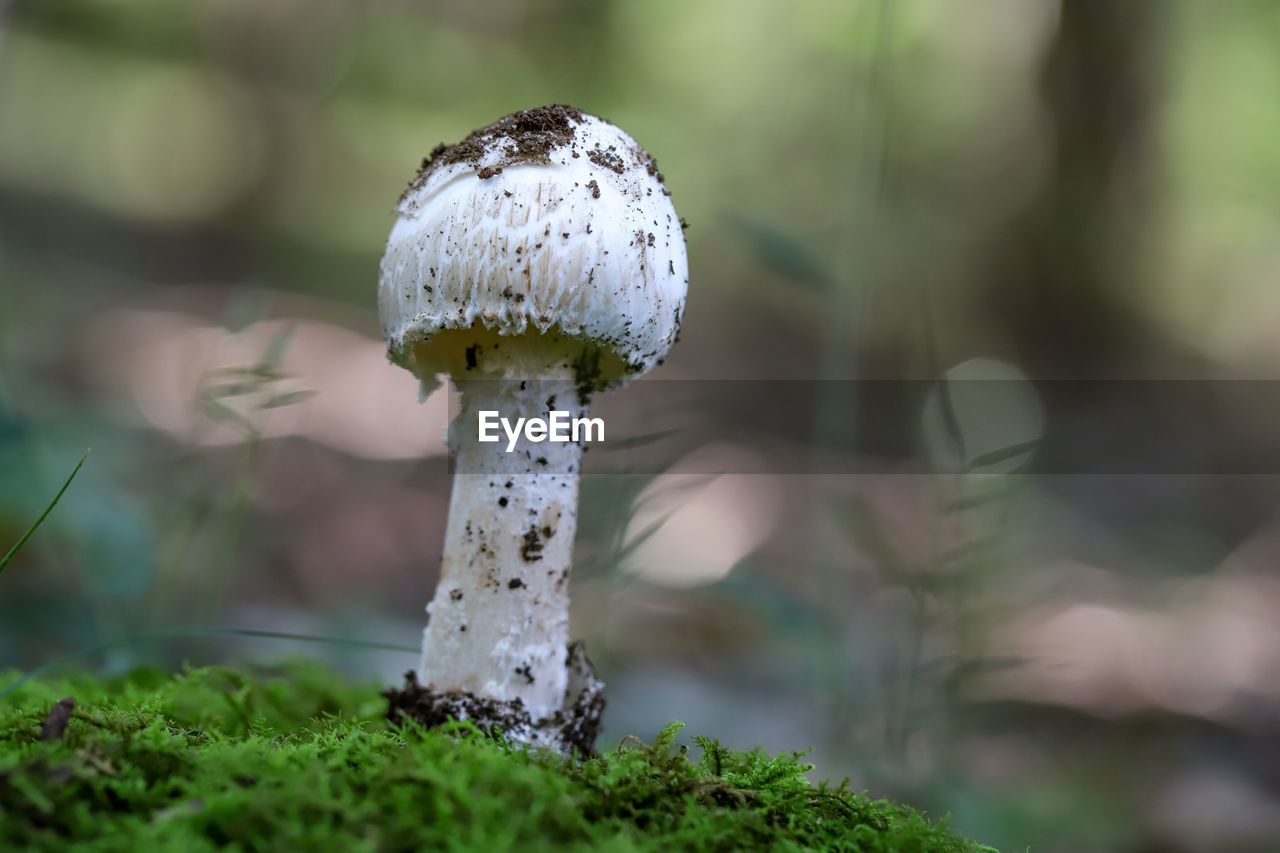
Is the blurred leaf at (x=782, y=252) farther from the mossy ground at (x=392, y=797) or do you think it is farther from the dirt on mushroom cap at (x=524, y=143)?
the mossy ground at (x=392, y=797)

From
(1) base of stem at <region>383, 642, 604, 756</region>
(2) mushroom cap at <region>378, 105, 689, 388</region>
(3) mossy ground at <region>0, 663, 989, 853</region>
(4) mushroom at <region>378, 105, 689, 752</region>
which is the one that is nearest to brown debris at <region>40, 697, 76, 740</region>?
(3) mossy ground at <region>0, 663, 989, 853</region>

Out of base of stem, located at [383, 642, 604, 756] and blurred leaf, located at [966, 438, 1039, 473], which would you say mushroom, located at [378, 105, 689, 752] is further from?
blurred leaf, located at [966, 438, 1039, 473]

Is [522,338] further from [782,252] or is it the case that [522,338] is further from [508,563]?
[782,252]

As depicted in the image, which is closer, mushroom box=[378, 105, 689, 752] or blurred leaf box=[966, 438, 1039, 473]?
mushroom box=[378, 105, 689, 752]

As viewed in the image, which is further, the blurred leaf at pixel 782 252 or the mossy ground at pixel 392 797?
the blurred leaf at pixel 782 252

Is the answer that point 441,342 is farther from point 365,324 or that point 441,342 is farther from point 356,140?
point 356,140

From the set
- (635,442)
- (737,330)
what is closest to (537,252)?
(635,442)

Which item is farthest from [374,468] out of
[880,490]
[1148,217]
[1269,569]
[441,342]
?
[1148,217]

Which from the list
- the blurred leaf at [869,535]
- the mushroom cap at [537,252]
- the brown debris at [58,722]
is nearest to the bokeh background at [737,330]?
the blurred leaf at [869,535]
